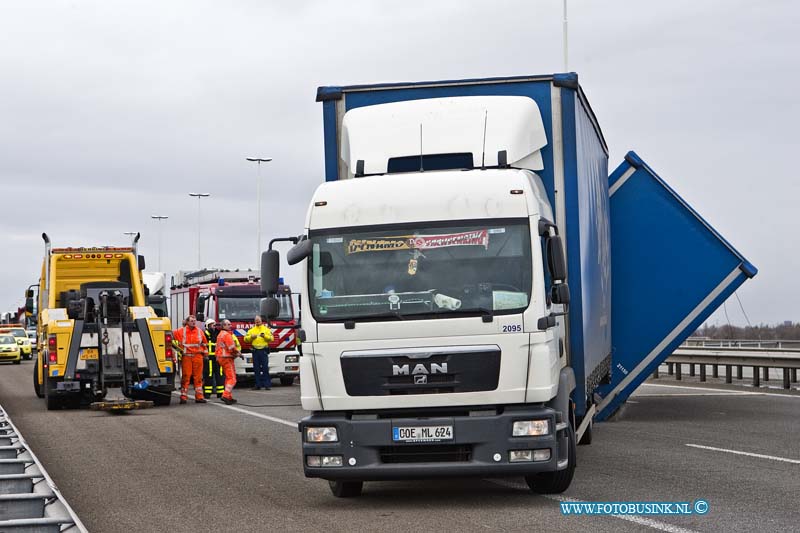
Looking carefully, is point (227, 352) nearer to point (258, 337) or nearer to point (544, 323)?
point (258, 337)

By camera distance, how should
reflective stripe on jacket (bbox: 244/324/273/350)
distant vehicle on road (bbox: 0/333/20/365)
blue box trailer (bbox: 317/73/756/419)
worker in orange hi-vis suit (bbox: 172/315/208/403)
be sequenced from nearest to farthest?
blue box trailer (bbox: 317/73/756/419), worker in orange hi-vis suit (bbox: 172/315/208/403), reflective stripe on jacket (bbox: 244/324/273/350), distant vehicle on road (bbox: 0/333/20/365)

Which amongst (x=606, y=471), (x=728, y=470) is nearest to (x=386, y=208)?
(x=606, y=471)

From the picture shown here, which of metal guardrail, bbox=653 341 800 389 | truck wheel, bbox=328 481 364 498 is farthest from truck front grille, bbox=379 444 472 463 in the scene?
metal guardrail, bbox=653 341 800 389

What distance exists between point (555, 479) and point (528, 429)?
90 cm

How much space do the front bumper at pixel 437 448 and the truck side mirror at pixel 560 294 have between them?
87cm

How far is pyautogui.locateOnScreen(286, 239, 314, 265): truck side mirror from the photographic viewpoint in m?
9.48

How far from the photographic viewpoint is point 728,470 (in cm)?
1166

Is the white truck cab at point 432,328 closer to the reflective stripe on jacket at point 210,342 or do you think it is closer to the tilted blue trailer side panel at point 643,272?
the tilted blue trailer side panel at point 643,272

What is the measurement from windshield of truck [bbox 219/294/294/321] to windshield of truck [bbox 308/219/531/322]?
20485 mm

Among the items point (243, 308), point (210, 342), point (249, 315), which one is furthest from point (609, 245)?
point (243, 308)

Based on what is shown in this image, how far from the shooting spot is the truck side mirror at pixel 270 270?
32.3 ft

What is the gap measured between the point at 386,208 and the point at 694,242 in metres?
9.25

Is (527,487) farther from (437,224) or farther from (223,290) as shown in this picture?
(223,290)

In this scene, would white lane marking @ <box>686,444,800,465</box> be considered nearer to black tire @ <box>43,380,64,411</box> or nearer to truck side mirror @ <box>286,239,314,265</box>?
truck side mirror @ <box>286,239,314,265</box>
